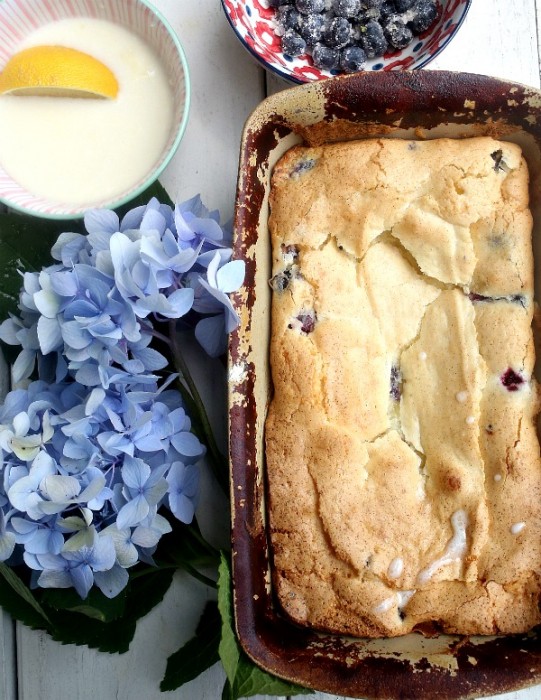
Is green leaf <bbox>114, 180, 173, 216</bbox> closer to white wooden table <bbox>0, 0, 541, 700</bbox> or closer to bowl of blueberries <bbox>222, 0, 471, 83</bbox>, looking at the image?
white wooden table <bbox>0, 0, 541, 700</bbox>

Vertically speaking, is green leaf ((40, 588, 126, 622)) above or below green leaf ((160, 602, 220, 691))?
above

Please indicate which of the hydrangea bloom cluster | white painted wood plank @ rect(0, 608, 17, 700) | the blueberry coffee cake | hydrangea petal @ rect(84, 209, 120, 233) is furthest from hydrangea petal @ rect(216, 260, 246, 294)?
white painted wood plank @ rect(0, 608, 17, 700)

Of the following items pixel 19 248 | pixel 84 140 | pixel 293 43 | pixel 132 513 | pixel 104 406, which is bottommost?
pixel 132 513

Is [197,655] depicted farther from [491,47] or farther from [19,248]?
[491,47]

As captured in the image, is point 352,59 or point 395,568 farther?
point 352,59

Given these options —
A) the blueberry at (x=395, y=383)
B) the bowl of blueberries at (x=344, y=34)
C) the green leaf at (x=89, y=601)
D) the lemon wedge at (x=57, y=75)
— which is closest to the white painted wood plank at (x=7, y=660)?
the green leaf at (x=89, y=601)

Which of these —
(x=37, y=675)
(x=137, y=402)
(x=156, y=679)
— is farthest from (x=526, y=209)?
(x=37, y=675)

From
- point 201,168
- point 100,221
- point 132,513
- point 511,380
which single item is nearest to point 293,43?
point 201,168
